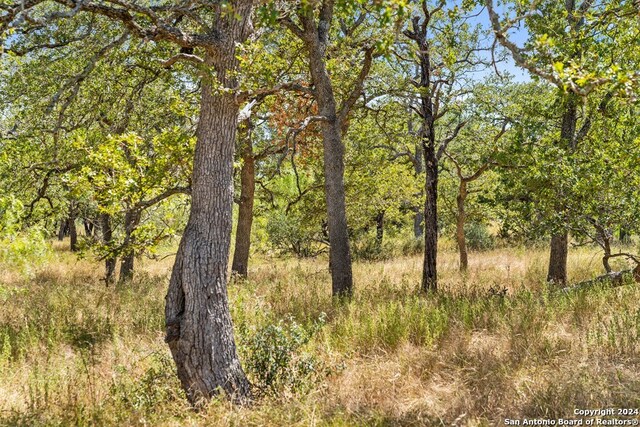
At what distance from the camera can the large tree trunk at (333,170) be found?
7.55 metres

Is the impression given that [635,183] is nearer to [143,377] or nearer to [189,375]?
[189,375]

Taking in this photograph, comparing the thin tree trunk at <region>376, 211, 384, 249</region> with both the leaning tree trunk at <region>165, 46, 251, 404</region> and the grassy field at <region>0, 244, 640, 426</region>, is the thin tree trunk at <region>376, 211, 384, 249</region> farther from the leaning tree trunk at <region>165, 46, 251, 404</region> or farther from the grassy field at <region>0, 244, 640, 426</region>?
the leaning tree trunk at <region>165, 46, 251, 404</region>

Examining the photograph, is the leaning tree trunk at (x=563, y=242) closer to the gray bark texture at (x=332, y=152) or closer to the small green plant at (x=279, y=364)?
the gray bark texture at (x=332, y=152)

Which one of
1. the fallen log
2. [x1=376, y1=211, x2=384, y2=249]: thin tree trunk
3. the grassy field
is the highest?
[x1=376, y1=211, x2=384, y2=249]: thin tree trunk

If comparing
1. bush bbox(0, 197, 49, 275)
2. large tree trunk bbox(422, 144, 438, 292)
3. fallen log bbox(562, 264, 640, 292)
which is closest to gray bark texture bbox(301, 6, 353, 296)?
large tree trunk bbox(422, 144, 438, 292)

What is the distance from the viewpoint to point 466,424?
11.5ft

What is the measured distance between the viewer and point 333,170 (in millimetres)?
7746

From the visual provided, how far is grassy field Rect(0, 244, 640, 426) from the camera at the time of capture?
373cm

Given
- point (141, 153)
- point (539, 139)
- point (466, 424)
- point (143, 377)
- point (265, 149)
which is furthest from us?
point (265, 149)

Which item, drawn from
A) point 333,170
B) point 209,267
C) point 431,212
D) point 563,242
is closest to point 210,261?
Answer: point 209,267

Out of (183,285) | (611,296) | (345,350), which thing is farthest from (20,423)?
(611,296)

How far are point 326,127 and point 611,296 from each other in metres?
Answer: 5.34

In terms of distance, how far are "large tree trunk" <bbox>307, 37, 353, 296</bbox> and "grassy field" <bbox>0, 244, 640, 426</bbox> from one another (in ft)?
2.14

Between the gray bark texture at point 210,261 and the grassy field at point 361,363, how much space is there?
28 cm
